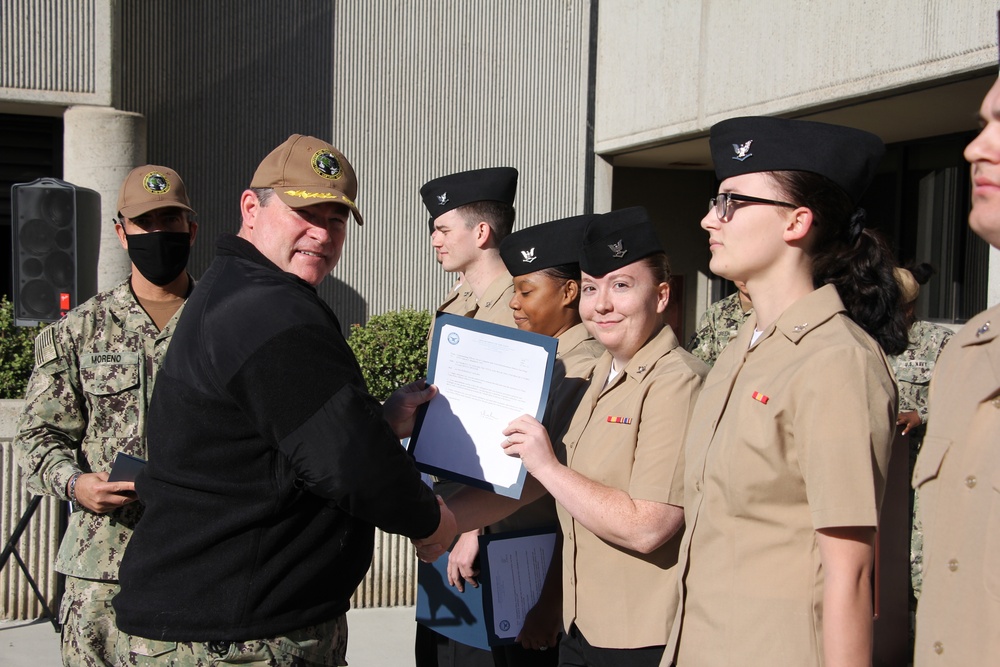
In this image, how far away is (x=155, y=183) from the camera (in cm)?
359

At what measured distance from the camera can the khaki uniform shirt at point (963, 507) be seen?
1456mm

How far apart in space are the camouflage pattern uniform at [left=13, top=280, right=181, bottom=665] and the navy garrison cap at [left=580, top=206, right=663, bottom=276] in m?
1.64

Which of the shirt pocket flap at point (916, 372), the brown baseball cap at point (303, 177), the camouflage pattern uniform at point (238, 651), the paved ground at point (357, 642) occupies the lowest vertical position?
the paved ground at point (357, 642)

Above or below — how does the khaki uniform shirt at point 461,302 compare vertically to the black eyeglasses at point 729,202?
below

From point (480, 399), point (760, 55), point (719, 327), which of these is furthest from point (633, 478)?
point (760, 55)

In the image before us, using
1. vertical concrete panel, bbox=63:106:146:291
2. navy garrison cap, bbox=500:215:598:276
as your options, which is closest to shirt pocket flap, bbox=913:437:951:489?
navy garrison cap, bbox=500:215:598:276

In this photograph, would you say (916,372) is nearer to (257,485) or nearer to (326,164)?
(326,164)

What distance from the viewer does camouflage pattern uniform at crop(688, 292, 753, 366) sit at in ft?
19.5

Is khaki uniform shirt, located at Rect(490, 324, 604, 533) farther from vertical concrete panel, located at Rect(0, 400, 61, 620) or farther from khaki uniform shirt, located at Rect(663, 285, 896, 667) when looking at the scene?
vertical concrete panel, located at Rect(0, 400, 61, 620)

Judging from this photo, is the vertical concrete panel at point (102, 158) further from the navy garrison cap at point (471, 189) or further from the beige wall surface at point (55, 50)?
the navy garrison cap at point (471, 189)

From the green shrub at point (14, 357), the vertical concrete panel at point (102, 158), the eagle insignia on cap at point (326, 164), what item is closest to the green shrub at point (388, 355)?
the vertical concrete panel at point (102, 158)

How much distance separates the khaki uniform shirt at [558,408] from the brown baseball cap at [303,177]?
102 cm

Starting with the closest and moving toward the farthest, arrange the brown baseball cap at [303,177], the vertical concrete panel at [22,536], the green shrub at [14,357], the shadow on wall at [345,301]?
the brown baseball cap at [303,177], the vertical concrete panel at [22,536], the green shrub at [14,357], the shadow on wall at [345,301]

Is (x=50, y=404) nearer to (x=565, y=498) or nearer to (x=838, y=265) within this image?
(x=565, y=498)
